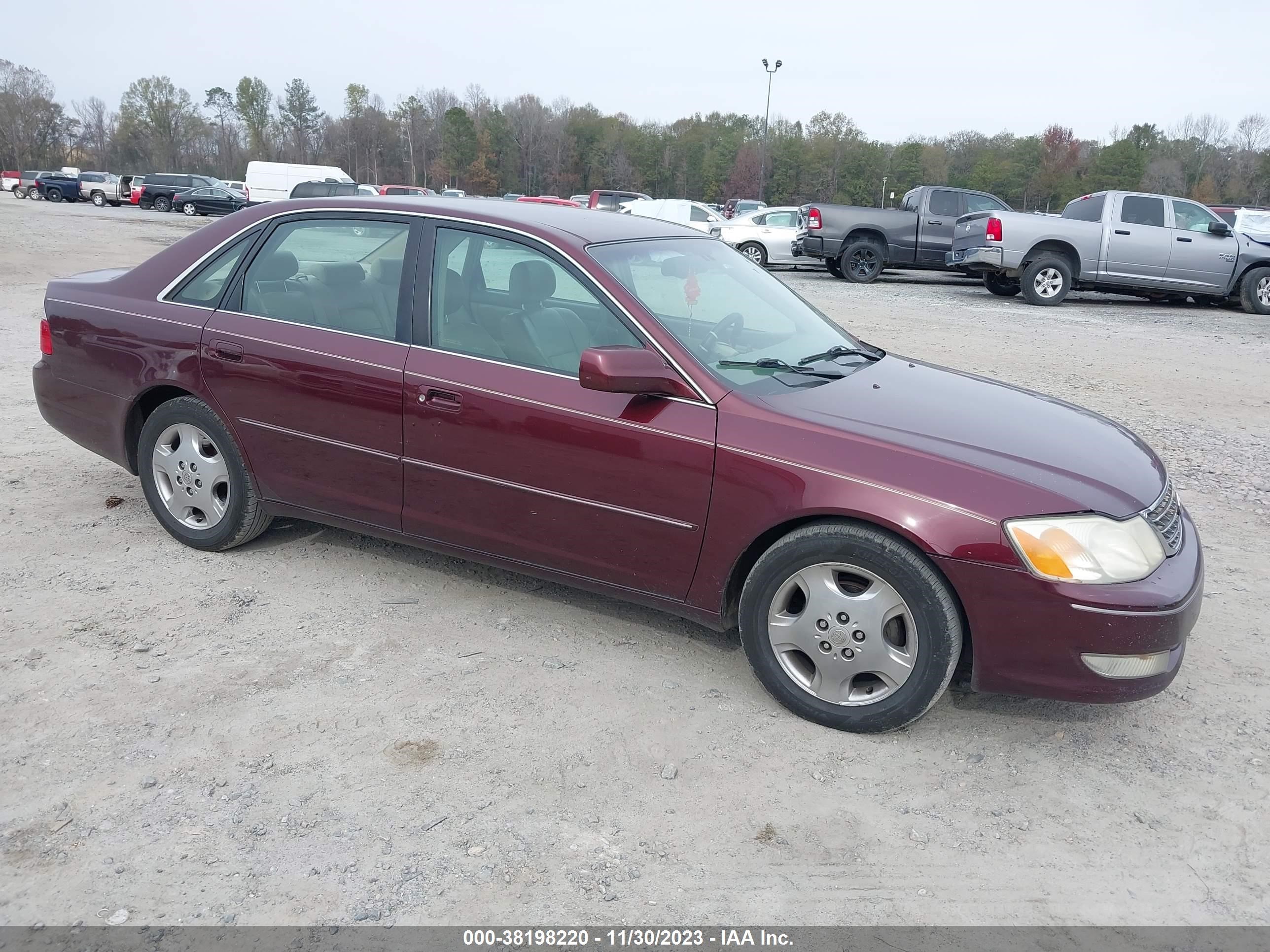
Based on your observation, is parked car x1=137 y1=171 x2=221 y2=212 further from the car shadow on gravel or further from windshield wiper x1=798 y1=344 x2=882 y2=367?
windshield wiper x1=798 y1=344 x2=882 y2=367

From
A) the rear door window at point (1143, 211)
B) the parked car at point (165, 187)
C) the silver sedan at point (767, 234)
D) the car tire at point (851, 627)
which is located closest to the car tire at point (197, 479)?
the car tire at point (851, 627)

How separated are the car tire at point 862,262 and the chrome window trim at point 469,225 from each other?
16083 millimetres

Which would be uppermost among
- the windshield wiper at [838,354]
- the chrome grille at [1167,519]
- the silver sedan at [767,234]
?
the silver sedan at [767,234]

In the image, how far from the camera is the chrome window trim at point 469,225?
3.45m

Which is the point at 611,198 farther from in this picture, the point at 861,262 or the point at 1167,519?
the point at 1167,519

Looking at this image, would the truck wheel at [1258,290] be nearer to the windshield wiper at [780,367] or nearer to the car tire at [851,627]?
the windshield wiper at [780,367]

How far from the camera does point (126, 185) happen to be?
1938 inches

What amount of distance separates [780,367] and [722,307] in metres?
0.43

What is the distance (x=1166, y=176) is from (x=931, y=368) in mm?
87002

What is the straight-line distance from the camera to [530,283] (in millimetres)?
3824

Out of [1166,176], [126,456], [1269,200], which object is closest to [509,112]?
[1166,176]

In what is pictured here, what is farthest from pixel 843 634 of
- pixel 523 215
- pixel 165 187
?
pixel 165 187

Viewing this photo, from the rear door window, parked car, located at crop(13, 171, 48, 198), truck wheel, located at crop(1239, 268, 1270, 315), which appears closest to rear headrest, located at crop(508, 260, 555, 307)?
the rear door window

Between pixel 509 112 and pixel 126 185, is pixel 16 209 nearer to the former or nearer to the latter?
pixel 126 185
